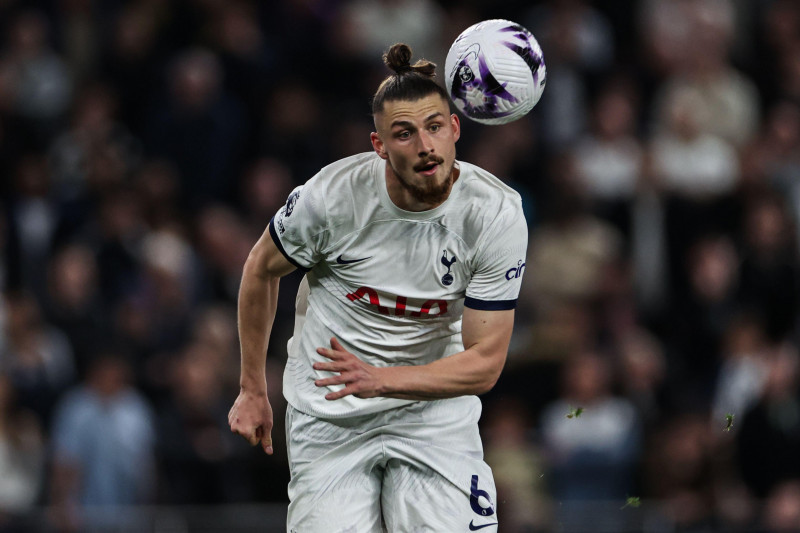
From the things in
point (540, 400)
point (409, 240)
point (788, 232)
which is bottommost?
point (540, 400)

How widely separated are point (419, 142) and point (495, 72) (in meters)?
0.49

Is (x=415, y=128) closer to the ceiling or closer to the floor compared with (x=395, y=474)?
closer to the ceiling

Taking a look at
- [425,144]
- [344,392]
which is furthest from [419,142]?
[344,392]

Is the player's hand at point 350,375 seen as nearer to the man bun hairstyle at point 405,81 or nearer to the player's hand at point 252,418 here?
the player's hand at point 252,418

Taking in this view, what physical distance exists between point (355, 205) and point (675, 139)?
6840mm

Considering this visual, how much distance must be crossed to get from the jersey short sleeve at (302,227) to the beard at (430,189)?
0.37 metres

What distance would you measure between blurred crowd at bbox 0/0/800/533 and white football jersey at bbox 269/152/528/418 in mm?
3220

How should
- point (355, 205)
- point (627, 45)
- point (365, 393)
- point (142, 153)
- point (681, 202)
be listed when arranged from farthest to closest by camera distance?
point (627, 45), point (142, 153), point (681, 202), point (355, 205), point (365, 393)

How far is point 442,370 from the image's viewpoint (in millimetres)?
5824

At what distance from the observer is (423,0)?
44.1 ft

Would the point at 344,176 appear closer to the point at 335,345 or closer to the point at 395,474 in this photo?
the point at 335,345

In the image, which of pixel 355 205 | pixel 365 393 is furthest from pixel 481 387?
pixel 355 205

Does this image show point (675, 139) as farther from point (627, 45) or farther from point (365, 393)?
point (365, 393)

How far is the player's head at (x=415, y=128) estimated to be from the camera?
577 centimetres
